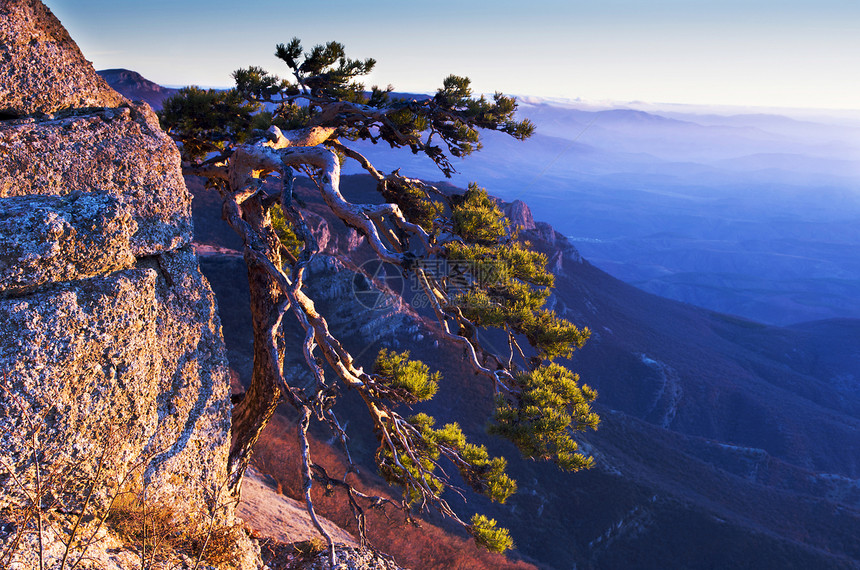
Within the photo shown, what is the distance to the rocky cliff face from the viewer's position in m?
3.89

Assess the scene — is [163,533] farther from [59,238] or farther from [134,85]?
[134,85]

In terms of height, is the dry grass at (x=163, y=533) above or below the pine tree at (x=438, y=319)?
below

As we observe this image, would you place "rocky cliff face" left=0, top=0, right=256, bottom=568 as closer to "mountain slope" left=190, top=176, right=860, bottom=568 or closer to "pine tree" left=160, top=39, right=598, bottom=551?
"pine tree" left=160, top=39, right=598, bottom=551

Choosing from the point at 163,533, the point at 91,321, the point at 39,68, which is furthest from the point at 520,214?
the point at 91,321

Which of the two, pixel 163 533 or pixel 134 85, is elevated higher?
pixel 134 85

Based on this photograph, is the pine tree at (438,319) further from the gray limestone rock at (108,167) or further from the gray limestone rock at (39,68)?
the gray limestone rock at (39,68)

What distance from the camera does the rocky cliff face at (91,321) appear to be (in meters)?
3.89

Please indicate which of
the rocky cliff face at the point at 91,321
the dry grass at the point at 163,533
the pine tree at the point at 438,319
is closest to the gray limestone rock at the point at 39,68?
the rocky cliff face at the point at 91,321

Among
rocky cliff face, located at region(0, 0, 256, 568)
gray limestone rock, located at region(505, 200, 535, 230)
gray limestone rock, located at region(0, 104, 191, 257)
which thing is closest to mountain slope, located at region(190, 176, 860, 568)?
gray limestone rock, located at region(505, 200, 535, 230)

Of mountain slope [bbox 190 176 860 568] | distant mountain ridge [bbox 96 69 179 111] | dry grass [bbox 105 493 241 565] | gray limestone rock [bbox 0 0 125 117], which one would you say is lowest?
mountain slope [bbox 190 176 860 568]

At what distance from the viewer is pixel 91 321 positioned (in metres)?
4.28

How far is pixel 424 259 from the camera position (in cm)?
702

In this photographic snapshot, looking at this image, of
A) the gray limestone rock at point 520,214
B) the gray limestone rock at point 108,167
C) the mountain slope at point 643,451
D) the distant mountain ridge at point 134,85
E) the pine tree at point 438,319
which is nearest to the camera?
the gray limestone rock at point 108,167

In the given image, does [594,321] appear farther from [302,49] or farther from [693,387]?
[302,49]
